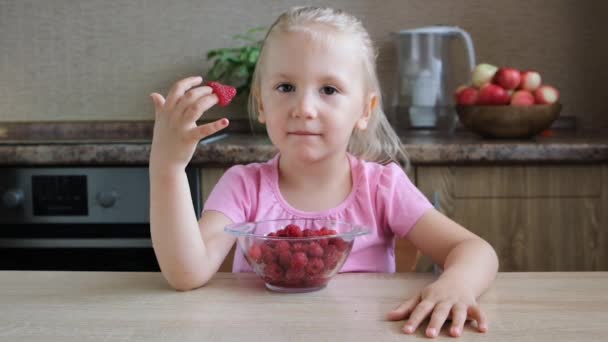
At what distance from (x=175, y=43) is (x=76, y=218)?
0.80m

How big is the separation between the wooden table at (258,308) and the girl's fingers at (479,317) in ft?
0.03

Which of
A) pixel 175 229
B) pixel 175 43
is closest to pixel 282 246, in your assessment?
pixel 175 229

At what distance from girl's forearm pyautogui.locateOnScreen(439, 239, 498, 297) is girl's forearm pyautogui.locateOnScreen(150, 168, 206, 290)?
314mm

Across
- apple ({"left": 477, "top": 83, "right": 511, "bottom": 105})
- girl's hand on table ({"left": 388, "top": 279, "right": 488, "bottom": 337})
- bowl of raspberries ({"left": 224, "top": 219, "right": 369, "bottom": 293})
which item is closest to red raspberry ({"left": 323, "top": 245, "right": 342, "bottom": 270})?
bowl of raspberries ({"left": 224, "top": 219, "right": 369, "bottom": 293})

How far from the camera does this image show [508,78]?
81.4 inches

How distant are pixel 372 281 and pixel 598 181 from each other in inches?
43.9

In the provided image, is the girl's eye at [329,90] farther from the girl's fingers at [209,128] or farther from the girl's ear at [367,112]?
the girl's fingers at [209,128]

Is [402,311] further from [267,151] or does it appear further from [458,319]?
[267,151]

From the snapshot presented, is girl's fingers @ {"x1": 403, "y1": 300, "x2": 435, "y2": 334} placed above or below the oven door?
above

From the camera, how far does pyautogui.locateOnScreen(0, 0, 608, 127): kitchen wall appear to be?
8.18ft

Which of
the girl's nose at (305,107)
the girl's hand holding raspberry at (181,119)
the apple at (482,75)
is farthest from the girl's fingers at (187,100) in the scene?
the apple at (482,75)

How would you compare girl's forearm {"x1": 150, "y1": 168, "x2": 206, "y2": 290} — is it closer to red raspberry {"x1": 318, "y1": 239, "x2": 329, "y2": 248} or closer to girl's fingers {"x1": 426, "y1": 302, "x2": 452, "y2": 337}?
red raspberry {"x1": 318, "y1": 239, "x2": 329, "y2": 248}

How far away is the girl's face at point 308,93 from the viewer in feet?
3.87

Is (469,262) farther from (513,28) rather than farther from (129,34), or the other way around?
(129,34)
